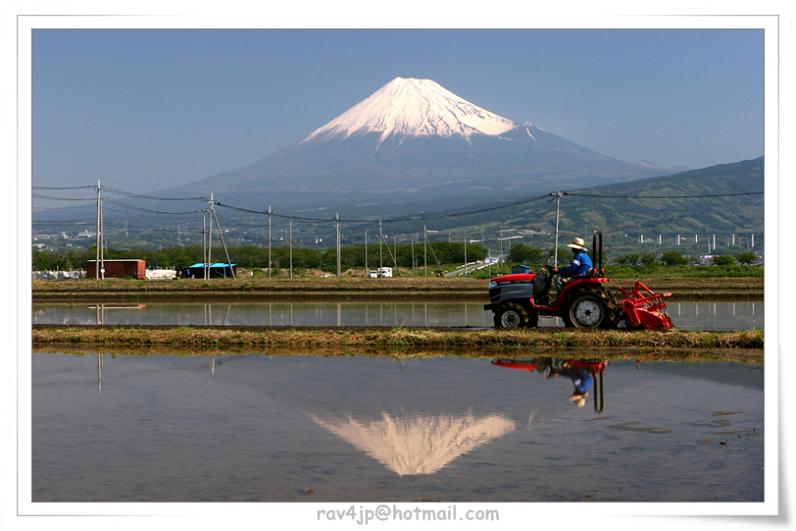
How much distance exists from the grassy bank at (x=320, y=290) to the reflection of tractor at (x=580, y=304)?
1688 cm

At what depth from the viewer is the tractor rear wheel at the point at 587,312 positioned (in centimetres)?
1761

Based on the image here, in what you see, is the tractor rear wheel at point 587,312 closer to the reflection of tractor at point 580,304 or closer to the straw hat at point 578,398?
the reflection of tractor at point 580,304

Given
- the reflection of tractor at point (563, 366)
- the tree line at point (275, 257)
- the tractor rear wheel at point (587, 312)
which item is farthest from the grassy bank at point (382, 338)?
the tree line at point (275, 257)

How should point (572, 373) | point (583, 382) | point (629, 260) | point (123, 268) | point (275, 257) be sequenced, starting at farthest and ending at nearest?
point (275, 257) < point (629, 260) < point (123, 268) < point (572, 373) < point (583, 382)

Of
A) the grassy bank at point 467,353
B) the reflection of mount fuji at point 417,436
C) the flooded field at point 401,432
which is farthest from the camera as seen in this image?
the grassy bank at point 467,353

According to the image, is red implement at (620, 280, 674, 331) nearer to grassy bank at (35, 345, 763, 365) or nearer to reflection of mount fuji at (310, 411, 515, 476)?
grassy bank at (35, 345, 763, 365)

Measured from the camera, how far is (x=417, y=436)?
380 inches

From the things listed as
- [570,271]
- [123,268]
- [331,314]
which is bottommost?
[331,314]

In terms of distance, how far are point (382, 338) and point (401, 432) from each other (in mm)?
7629

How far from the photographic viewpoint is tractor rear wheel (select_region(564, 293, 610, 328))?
1761 centimetres

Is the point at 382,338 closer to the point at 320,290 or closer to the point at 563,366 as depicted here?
the point at 563,366

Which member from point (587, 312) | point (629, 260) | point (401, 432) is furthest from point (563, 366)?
point (629, 260)
